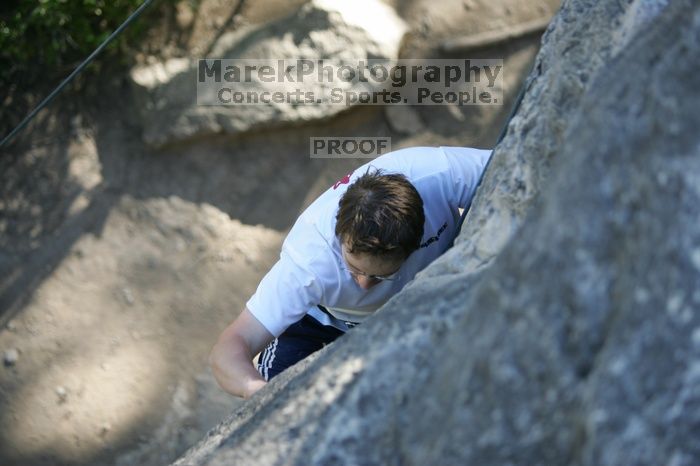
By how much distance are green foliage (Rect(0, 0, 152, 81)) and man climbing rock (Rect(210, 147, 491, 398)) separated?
1.70 m

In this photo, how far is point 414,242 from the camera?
1858 mm

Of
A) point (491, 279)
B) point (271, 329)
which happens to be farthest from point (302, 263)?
point (491, 279)

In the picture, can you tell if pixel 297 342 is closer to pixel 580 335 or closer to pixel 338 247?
pixel 338 247

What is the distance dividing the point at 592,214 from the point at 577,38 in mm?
662

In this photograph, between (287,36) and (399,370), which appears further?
(287,36)

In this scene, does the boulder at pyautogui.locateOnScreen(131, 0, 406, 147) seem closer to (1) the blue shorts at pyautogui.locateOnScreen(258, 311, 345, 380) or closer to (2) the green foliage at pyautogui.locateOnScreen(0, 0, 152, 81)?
(2) the green foliage at pyautogui.locateOnScreen(0, 0, 152, 81)

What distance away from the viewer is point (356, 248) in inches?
71.9

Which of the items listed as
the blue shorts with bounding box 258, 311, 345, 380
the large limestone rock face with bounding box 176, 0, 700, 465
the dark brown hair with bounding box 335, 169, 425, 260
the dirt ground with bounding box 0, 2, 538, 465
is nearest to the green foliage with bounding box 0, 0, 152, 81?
the dirt ground with bounding box 0, 2, 538, 465

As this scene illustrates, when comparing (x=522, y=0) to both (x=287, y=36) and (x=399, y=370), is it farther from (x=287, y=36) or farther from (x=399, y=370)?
(x=399, y=370)

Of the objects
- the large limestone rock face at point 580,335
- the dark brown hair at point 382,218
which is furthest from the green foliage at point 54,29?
the large limestone rock face at point 580,335

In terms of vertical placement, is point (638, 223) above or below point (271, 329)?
above

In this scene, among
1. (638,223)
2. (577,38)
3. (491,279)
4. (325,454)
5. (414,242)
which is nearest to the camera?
(638,223)

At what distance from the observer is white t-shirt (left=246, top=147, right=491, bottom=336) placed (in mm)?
1950

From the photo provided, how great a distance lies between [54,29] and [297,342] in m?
1.82
